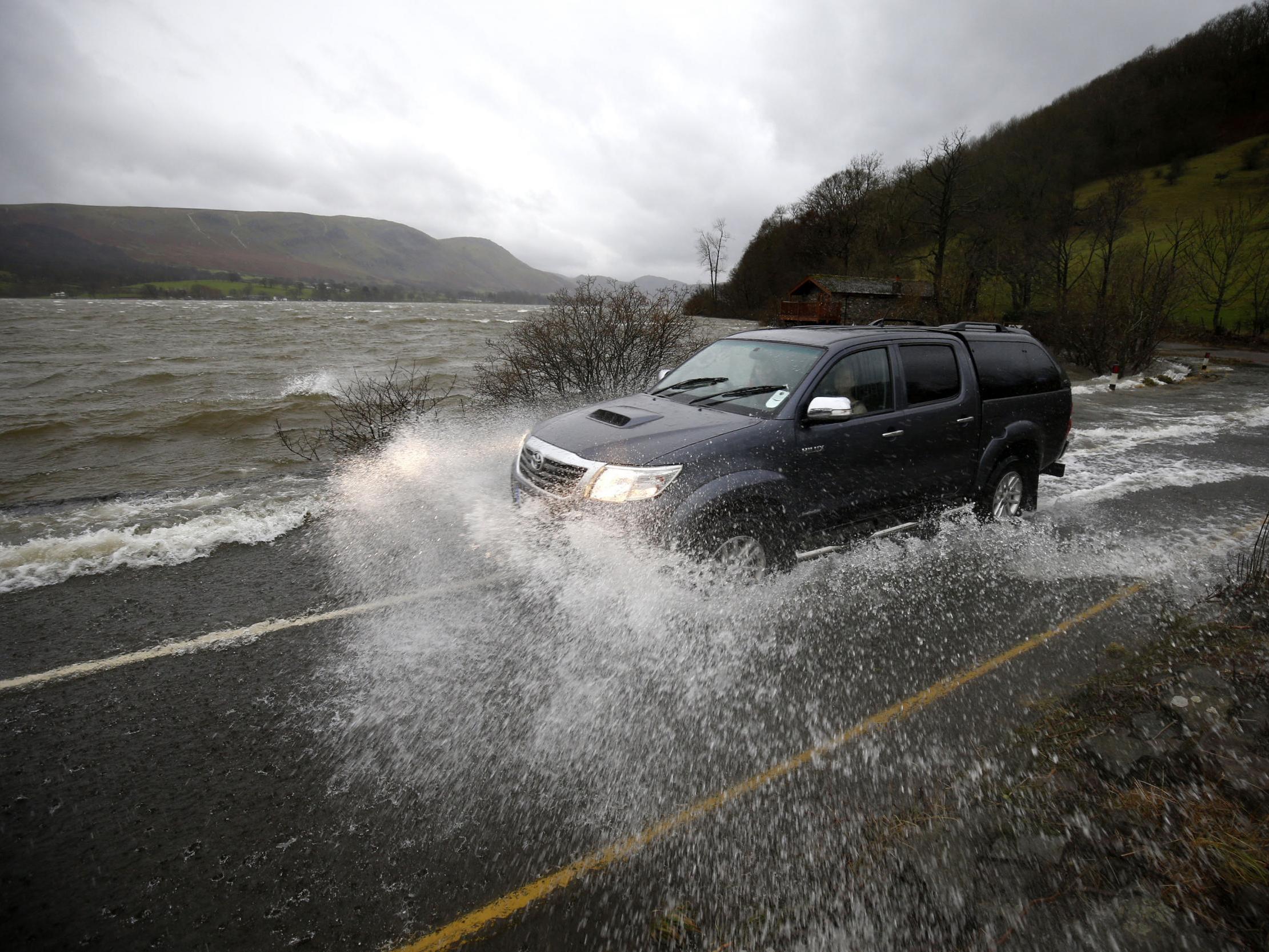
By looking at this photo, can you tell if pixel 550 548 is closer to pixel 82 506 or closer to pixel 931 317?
pixel 82 506

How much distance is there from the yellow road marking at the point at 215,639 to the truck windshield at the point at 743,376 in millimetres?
2312

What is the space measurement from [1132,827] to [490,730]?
9.32ft

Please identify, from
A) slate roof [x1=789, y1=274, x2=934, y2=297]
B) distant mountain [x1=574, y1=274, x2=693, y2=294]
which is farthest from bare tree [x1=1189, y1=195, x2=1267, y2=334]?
distant mountain [x1=574, y1=274, x2=693, y2=294]

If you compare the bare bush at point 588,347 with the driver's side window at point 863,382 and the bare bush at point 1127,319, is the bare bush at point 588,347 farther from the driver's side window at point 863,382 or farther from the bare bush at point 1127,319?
the bare bush at point 1127,319

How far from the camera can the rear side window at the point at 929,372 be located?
203 inches

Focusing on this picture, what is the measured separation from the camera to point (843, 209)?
6669 cm

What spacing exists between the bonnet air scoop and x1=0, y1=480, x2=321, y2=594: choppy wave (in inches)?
141

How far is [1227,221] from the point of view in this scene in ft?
111

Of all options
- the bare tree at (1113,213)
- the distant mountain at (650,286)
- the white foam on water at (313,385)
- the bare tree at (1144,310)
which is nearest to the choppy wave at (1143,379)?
the bare tree at (1144,310)

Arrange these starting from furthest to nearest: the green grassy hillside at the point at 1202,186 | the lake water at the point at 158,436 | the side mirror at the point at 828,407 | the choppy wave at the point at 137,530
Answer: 1. the green grassy hillside at the point at 1202,186
2. the lake water at the point at 158,436
3. the choppy wave at the point at 137,530
4. the side mirror at the point at 828,407

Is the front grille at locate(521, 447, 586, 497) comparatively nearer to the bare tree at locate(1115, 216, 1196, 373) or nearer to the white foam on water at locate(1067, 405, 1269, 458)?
the white foam on water at locate(1067, 405, 1269, 458)

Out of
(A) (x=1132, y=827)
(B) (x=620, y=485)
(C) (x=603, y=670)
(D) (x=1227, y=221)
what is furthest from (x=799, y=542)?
(D) (x=1227, y=221)

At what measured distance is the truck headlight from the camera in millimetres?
4012

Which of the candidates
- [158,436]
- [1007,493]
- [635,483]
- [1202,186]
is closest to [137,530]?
[635,483]
